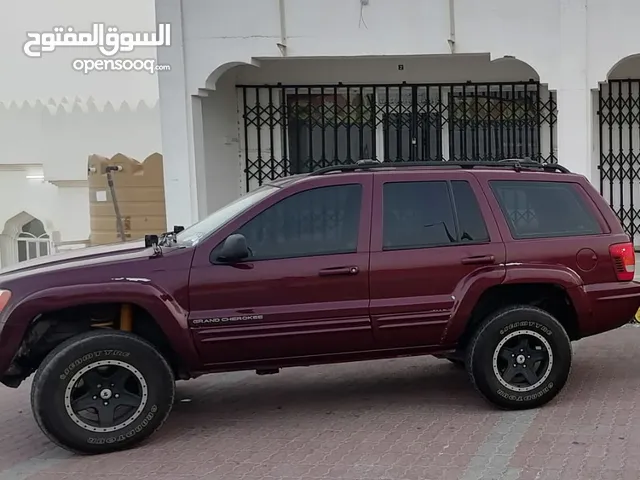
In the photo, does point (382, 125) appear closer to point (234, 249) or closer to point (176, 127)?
point (176, 127)

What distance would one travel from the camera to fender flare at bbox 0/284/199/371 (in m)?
4.96

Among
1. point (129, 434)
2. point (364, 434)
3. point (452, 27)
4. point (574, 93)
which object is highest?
point (452, 27)

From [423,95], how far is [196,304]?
7734mm

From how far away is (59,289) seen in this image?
16.4 feet

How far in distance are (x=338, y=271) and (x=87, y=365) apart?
1781 mm

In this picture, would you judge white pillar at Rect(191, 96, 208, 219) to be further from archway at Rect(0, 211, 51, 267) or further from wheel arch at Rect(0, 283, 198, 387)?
wheel arch at Rect(0, 283, 198, 387)

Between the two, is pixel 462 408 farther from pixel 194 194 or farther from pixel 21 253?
pixel 21 253

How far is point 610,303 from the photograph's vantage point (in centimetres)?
586

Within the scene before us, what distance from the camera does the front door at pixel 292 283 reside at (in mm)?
5195

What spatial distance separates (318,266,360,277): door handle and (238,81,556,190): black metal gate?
678 centimetres

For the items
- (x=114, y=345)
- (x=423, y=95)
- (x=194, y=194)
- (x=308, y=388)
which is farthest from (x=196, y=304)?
(x=423, y=95)

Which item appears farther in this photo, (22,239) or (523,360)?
(22,239)

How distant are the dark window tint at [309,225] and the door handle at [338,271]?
0.13 m

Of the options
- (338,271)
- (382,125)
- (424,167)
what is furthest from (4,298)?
(382,125)
